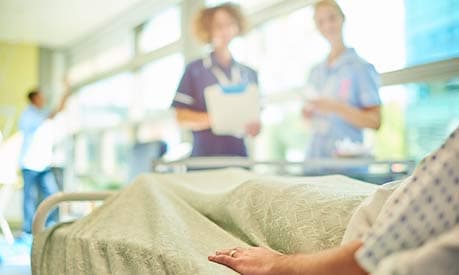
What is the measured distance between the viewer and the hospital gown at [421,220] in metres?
0.71

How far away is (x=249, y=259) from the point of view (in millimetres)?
1111

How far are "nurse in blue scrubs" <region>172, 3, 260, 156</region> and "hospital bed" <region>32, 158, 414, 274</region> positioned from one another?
0.95 m

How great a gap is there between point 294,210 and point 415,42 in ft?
4.97

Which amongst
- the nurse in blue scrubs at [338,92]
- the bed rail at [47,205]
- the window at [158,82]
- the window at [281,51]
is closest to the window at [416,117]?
the nurse in blue scrubs at [338,92]

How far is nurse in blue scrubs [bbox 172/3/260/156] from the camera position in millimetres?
2678

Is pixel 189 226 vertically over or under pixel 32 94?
under

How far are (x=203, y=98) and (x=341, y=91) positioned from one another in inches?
27.5

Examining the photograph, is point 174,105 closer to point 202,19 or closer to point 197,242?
point 202,19

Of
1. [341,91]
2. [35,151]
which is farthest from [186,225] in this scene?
[35,151]

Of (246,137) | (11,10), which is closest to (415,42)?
(246,137)

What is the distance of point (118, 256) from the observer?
4.24 ft

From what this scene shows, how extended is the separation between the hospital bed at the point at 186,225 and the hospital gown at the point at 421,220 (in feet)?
1.21

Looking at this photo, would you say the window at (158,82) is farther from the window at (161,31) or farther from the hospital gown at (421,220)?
the hospital gown at (421,220)

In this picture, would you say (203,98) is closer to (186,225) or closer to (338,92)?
(338,92)
